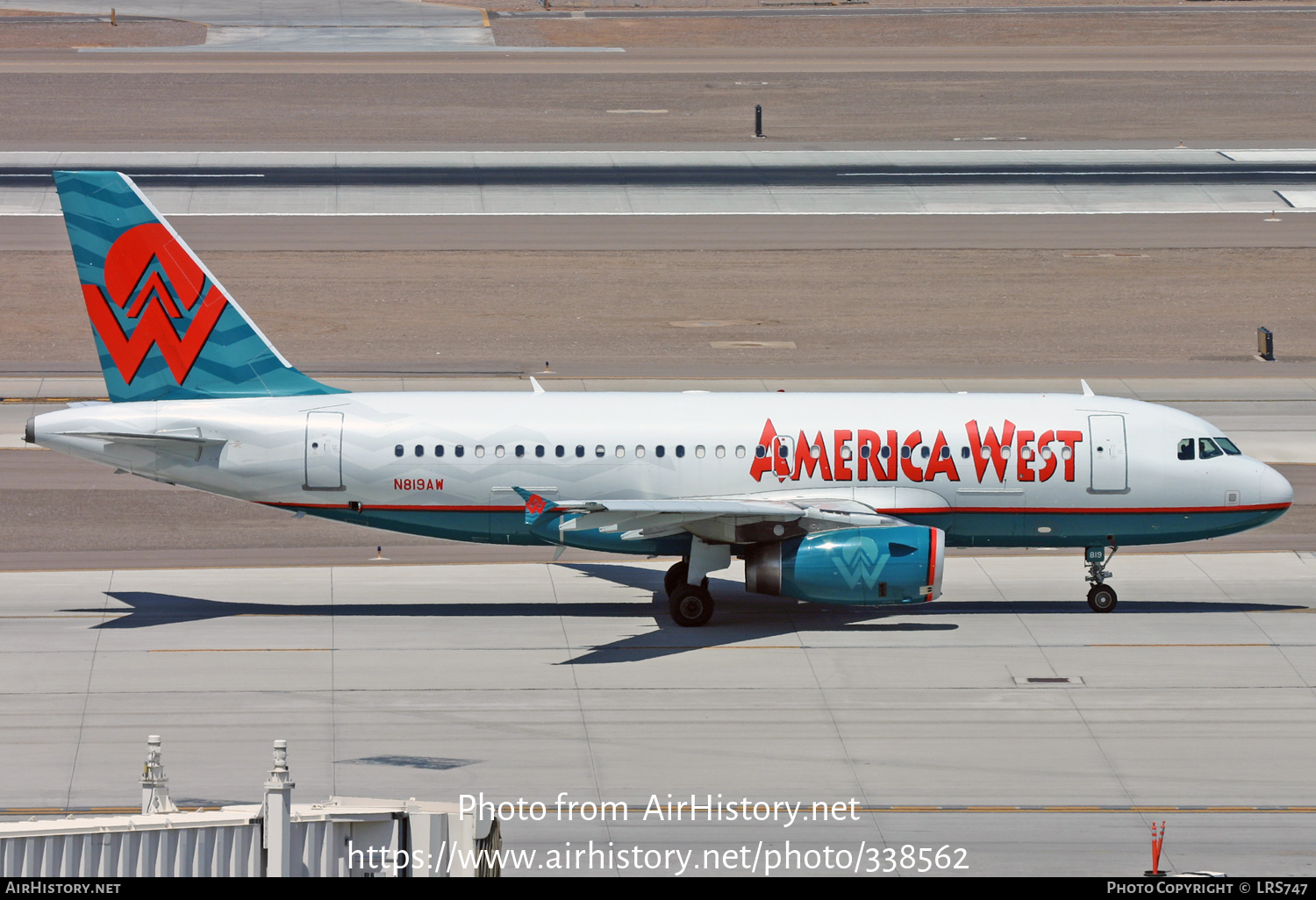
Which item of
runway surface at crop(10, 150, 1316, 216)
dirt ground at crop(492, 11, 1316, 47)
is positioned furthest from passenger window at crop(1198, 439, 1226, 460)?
dirt ground at crop(492, 11, 1316, 47)

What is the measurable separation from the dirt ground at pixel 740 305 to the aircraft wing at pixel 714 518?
22046 mm

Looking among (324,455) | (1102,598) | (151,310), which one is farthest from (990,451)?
(151,310)

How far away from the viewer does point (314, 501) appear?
35.1m

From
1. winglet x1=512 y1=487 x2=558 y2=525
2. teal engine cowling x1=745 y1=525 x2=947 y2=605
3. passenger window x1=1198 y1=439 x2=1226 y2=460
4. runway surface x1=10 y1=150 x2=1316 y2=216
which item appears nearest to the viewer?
winglet x1=512 y1=487 x2=558 y2=525

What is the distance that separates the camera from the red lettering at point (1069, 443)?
35.2m

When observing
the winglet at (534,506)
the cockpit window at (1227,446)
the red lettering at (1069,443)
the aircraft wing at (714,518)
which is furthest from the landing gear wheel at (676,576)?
the cockpit window at (1227,446)

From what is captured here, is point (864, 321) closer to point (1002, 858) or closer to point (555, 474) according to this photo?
point (555, 474)

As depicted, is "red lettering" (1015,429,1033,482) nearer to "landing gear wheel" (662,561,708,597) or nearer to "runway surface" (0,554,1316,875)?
"runway surface" (0,554,1316,875)

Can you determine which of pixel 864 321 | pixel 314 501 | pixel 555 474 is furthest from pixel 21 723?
pixel 864 321

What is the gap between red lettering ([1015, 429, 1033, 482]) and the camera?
35.2 meters

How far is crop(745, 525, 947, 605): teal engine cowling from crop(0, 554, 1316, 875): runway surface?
3.65 ft

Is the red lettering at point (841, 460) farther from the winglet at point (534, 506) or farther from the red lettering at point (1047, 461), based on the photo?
the winglet at point (534, 506)

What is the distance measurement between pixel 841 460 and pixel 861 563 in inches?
104

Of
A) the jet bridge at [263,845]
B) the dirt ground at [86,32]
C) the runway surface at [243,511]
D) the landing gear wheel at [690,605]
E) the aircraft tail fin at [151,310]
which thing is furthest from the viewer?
the dirt ground at [86,32]
